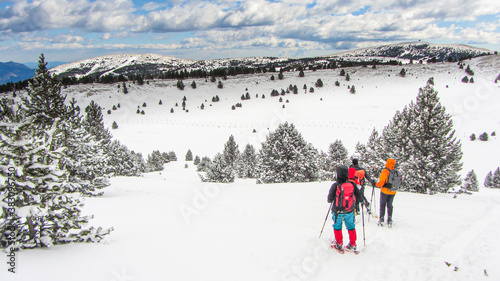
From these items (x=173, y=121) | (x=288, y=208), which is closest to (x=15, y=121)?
(x=288, y=208)

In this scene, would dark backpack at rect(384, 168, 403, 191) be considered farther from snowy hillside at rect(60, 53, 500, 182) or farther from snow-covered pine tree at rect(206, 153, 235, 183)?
snowy hillside at rect(60, 53, 500, 182)

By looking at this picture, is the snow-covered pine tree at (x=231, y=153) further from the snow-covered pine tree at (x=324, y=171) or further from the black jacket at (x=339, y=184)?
the black jacket at (x=339, y=184)

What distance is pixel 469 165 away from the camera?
4119 cm

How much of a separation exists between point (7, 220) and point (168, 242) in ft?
12.6

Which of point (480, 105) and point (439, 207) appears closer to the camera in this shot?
point (439, 207)

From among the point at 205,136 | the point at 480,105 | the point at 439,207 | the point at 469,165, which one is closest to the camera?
the point at 439,207

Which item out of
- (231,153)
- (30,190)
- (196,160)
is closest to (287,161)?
(231,153)

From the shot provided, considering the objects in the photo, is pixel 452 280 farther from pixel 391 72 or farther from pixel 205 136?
pixel 391 72

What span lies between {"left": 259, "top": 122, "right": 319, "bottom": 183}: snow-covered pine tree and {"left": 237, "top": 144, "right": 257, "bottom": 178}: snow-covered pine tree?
1703 centimetres

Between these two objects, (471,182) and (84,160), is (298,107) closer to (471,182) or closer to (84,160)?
(471,182)

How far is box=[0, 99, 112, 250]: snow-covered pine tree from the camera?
19.0ft

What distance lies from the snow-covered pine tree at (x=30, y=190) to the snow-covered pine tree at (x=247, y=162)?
41.1 m

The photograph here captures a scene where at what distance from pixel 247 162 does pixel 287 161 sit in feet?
73.4

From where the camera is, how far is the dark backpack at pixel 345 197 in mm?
6629
